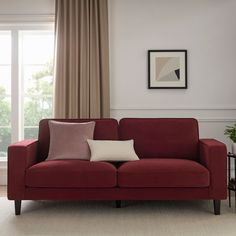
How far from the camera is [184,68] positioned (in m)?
4.45

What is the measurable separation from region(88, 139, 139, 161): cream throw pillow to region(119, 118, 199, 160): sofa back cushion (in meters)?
0.28

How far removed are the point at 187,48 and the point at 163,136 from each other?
132 centimetres

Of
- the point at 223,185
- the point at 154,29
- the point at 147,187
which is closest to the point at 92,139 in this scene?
the point at 147,187

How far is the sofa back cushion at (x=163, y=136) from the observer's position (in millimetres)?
3777

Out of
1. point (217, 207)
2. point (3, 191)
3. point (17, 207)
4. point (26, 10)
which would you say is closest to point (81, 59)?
point (26, 10)

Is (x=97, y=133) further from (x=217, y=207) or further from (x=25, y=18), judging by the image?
(x=25, y=18)

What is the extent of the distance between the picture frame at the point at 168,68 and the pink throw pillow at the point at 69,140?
1.21m

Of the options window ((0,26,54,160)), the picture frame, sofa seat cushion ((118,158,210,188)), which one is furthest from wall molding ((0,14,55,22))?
sofa seat cushion ((118,158,210,188))

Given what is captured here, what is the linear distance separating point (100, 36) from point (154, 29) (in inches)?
27.6

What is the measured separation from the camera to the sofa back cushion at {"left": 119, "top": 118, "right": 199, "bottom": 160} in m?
3.78

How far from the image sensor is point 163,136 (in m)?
3.83

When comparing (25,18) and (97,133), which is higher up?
(25,18)

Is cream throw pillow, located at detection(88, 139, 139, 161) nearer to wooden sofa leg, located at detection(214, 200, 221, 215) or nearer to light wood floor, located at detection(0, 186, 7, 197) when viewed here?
wooden sofa leg, located at detection(214, 200, 221, 215)

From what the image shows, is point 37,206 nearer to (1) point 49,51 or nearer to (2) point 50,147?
(2) point 50,147
